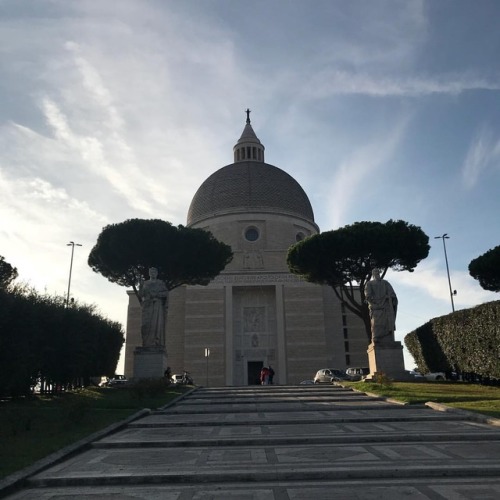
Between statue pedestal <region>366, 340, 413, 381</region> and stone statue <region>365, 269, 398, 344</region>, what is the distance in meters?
0.30

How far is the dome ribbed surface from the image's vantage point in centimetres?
5006

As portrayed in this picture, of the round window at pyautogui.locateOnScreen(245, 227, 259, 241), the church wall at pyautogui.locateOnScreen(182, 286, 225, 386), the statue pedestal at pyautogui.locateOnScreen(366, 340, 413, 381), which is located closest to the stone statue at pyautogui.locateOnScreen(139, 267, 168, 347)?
the statue pedestal at pyautogui.locateOnScreen(366, 340, 413, 381)

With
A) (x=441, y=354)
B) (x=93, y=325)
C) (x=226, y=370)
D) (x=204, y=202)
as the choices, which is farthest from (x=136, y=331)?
(x=441, y=354)

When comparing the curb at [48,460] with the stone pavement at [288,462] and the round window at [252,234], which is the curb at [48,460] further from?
the round window at [252,234]

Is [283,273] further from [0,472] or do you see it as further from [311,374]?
[0,472]

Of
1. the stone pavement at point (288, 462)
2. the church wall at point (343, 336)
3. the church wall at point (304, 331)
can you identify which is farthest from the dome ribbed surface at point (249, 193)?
the stone pavement at point (288, 462)

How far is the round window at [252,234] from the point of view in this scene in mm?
49006

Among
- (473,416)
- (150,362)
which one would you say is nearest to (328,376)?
(150,362)

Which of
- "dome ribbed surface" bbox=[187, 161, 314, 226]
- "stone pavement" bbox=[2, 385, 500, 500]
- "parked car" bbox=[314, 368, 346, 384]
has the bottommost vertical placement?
"stone pavement" bbox=[2, 385, 500, 500]

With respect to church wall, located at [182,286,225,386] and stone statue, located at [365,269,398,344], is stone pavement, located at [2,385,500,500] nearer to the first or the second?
stone statue, located at [365,269,398,344]

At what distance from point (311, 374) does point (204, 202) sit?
20170 mm

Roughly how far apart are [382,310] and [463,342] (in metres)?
4.03

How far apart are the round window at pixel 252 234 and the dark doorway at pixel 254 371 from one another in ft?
38.3

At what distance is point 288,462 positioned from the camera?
6.18 meters
